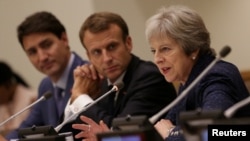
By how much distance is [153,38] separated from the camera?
2.12 meters

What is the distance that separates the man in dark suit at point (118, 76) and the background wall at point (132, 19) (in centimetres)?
106

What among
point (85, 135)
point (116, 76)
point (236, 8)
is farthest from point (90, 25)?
point (236, 8)

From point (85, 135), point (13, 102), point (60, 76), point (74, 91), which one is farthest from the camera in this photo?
point (13, 102)

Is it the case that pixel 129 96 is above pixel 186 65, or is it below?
below

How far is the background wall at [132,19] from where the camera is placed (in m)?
3.41

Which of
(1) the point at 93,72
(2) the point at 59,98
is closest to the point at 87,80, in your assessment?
(1) the point at 93,72

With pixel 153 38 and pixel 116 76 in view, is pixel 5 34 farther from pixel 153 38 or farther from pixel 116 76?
pixel 153 38

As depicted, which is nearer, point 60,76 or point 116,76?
point 116,76

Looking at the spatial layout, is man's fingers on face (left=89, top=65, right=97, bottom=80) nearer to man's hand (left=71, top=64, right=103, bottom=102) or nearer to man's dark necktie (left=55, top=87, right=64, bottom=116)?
man's hand (left=71, top=64, right=103, bottom=102)

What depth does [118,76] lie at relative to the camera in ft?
Result: 8.21

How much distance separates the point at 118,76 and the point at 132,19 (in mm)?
1366

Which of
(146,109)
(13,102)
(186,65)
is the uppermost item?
(186,65)

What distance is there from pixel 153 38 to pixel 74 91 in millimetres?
628

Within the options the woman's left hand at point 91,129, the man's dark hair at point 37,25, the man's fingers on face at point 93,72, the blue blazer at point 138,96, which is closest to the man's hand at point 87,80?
the man's fingers on face at point 93,72
